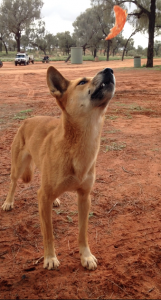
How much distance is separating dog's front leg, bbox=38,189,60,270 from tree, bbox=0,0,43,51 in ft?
207

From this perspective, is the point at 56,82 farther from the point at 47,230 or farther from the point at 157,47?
the point at 157,47

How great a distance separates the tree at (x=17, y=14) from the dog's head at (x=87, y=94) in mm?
62805

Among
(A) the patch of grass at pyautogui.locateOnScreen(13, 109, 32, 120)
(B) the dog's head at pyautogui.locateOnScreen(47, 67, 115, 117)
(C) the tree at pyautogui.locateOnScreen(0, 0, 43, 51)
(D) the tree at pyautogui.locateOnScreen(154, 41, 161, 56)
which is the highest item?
(C) the tree at pyautogui.locateOnScreen(0, 0, 43, 51)

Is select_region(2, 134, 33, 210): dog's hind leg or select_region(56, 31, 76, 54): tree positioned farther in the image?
select_region(56, 31, 76, 54): tree

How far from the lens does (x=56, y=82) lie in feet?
10.3

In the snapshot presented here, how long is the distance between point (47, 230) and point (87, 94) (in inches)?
58.9

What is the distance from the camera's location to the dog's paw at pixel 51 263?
291cm

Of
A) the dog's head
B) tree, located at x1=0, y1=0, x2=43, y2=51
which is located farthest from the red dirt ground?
tree, located at x1=0, y1=0, x2=43, y2=51

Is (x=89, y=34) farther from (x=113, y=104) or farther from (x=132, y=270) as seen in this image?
(x=132, y=270)

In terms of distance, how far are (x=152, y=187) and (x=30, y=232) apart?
2.24m

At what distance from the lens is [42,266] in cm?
298

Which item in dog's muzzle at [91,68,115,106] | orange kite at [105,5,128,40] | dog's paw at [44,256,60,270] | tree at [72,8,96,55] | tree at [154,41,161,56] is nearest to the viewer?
dog's muzzle at [91,68,115,106]

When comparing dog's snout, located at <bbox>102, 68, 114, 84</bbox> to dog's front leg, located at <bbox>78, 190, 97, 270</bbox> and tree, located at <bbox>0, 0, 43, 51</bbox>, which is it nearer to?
dog's front leg, located at <bbox>78, 190, 97, 270</bbox>

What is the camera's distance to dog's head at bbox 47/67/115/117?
9.16 feet
